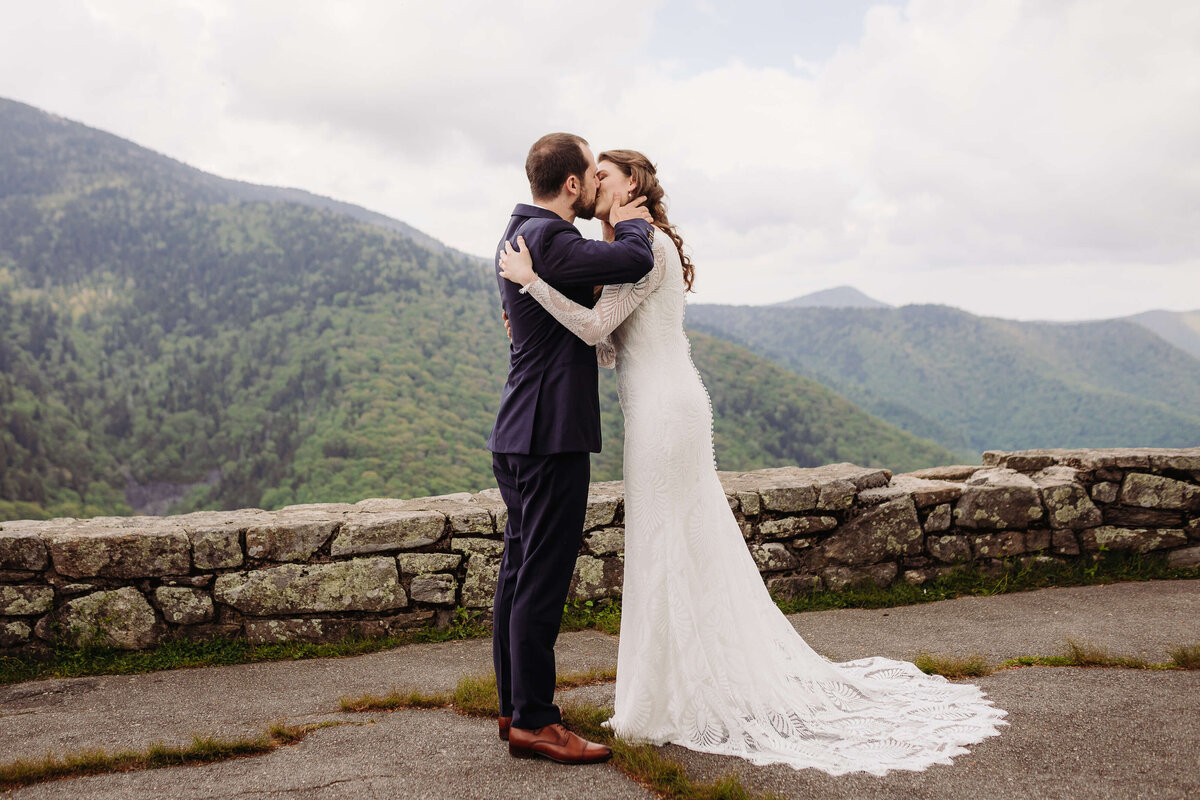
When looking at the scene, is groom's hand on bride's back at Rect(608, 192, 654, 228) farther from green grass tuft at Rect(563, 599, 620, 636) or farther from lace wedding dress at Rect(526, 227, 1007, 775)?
green grass tuft at Rect(563, 599, 620, 636)

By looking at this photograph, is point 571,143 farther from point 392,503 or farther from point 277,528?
point 392,503

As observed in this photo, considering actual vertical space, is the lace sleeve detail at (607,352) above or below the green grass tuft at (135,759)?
above

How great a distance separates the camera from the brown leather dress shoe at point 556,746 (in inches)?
110

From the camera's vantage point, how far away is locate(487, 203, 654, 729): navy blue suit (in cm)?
278

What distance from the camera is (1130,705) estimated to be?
3.10 m

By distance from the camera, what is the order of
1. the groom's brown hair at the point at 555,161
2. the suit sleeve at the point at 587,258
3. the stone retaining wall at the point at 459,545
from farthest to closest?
1. the stone retaining wall at the point at 459,545
2. the groom's brown hair at the point at 555,161
3. the suit sleeve at the point at 587,258

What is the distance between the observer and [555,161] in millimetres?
2850

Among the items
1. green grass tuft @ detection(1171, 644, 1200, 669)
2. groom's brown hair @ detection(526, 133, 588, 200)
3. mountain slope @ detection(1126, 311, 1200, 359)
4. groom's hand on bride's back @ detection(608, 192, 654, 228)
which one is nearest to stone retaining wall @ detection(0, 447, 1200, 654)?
green grass tuft @ detection(1171, 644, 1200, 669)

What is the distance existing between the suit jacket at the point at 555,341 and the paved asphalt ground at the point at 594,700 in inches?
46.8

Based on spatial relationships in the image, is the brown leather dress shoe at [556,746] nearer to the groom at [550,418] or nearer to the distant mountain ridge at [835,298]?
the groom at [550,418]

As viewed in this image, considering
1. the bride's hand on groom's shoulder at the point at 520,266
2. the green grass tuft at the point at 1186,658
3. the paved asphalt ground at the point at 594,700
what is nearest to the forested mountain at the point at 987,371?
the paved asphalt ground at the point at 594,700

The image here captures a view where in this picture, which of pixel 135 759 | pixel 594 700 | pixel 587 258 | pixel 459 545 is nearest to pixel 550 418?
pixel 587 258

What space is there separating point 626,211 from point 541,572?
142cm

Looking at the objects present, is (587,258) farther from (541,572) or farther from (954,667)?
(954,667)
